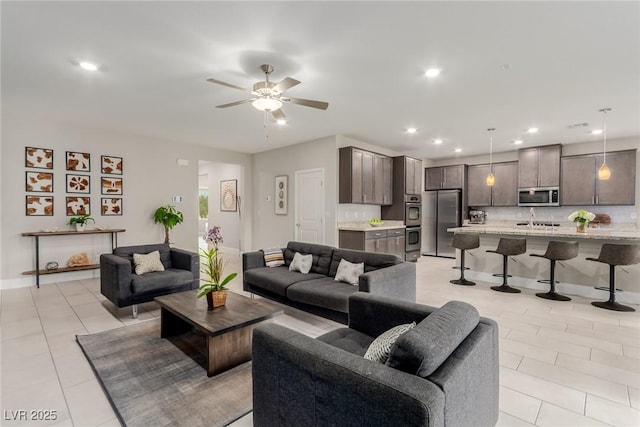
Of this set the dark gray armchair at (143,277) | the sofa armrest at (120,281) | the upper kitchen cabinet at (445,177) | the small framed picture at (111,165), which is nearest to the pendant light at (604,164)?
the upper kitchen cabinet at (445,177)

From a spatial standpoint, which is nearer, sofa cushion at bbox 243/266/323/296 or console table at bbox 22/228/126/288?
sofa cushion at bbox 243/266/323/296

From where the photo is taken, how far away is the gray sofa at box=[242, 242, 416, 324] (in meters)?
2.99

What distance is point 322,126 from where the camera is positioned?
17.5ft

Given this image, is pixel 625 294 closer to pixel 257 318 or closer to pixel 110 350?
pixel 257 318

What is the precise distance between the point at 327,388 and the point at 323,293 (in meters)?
1.88

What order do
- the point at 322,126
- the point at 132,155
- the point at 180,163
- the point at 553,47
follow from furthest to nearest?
1. the point at 180,163
2. the point at 132,155
3. the point at 322,126
4. the point at 553,47

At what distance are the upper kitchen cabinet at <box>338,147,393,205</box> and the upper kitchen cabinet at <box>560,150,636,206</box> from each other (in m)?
3.74

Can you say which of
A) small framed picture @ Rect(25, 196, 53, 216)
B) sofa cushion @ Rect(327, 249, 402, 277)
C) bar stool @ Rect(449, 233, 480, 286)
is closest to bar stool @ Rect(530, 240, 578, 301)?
bar stool @ Rect(449, 233, 480, 286)

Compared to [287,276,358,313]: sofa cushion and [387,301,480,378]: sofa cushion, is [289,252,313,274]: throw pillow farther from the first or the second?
[387,301,480,378]: sofa cushion


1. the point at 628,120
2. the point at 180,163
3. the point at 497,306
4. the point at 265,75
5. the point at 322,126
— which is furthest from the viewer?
the point at 180,163

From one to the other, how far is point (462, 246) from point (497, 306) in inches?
51.6

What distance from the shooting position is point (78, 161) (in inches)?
209

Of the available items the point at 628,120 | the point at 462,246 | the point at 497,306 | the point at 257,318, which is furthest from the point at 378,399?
the point at 628,120

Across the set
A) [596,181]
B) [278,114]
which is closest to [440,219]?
[596,181]
